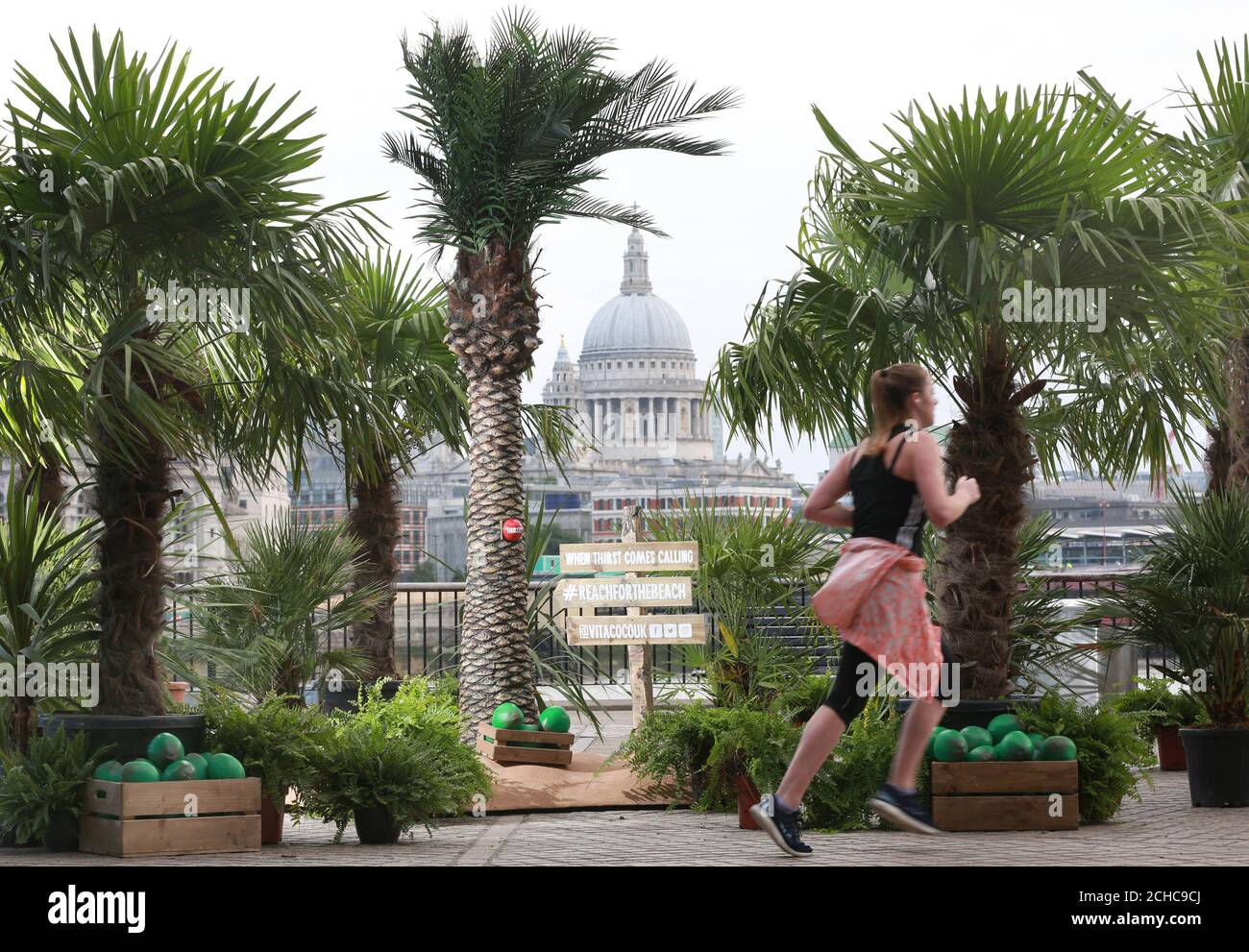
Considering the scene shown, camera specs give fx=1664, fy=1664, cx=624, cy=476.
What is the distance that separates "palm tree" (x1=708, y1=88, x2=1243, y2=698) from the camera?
7414 millimetres

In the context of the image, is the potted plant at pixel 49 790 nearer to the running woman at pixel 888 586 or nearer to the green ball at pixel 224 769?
the green ball at pixel 224 769

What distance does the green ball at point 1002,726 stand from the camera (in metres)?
7.72

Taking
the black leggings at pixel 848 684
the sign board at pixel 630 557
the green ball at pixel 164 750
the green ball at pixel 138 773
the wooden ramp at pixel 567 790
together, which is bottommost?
the wooden ramp at pixel 567 790

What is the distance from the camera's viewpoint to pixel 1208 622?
8.65 meters

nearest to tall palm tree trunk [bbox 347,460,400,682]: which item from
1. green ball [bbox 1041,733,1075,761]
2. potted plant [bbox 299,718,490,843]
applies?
potted plant [bbox 299,718,490,843]

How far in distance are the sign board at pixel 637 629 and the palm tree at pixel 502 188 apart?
1.97 feet

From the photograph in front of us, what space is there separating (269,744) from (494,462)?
4.13m

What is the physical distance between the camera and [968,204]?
7410 mm

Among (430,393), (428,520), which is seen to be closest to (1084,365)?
(430,393)

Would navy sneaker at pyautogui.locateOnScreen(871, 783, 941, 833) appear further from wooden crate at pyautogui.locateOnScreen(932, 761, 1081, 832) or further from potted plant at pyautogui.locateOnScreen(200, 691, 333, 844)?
potted plant at pyautogui.locateOnScreen(200, 691, 333, 844)

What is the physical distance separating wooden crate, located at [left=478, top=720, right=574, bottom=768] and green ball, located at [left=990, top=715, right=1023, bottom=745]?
3.28m

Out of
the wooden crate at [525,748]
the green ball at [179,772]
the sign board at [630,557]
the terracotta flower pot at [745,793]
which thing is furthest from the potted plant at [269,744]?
the sign board at [630,557]

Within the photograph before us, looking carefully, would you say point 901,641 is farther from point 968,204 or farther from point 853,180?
point 853,180

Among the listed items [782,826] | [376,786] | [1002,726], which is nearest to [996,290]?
[1002,726]
